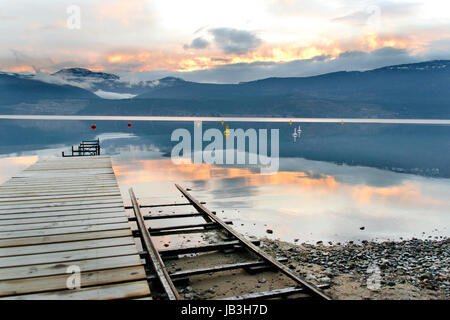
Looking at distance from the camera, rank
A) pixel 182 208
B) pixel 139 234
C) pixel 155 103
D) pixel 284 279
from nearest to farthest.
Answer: pixel 284 279, pixel 139 234, pixel 182 208, pixel 155 103

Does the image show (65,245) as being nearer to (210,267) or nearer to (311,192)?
(210,267)

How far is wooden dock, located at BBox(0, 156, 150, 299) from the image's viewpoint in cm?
447

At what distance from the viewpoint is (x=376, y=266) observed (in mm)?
8680

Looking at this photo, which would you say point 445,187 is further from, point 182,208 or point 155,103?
point 155,103

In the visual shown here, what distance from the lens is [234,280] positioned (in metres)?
7.67

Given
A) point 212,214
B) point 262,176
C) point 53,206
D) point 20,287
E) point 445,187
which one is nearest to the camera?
point 20,287

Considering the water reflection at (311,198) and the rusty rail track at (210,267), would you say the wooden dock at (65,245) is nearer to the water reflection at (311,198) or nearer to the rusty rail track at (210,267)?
the rusty rail track at (210,267)

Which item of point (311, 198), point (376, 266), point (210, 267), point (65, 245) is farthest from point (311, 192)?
point (65, 245)

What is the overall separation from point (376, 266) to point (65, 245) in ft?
21.4

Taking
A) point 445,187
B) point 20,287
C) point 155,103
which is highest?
point 155,103

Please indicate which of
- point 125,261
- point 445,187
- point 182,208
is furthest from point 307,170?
point 125,261

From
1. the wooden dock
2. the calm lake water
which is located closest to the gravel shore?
the calm lake water

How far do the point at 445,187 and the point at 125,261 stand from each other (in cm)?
1949

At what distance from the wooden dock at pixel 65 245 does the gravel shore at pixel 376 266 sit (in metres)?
4.07
